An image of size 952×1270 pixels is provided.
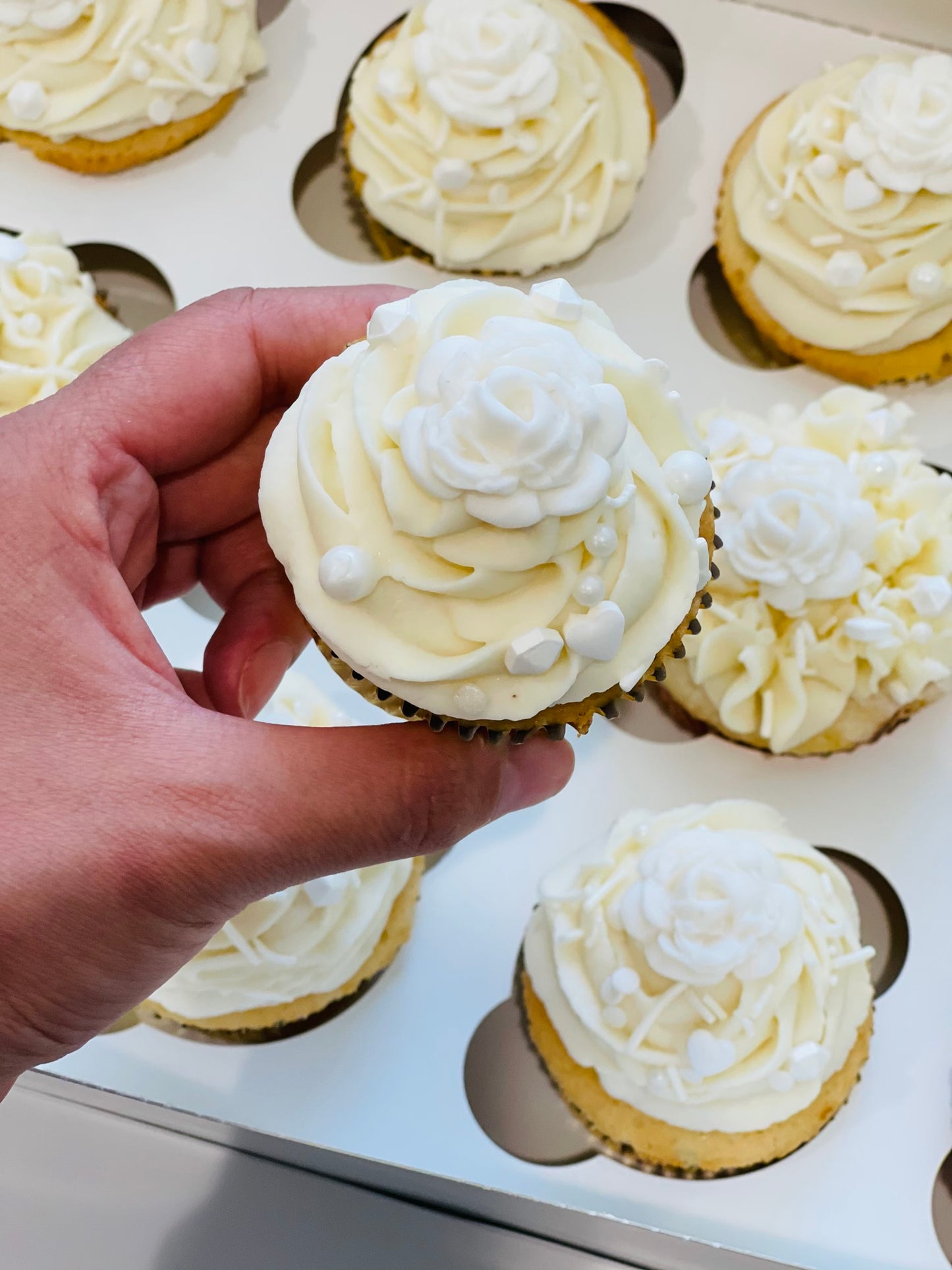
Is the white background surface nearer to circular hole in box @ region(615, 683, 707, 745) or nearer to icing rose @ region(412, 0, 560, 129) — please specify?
circular hole in box @ region(615, 683, 707, 745)

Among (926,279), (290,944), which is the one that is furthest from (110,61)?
(290,944)

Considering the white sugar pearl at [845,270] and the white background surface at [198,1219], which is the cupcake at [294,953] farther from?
the white sugar pearl at [845,270]

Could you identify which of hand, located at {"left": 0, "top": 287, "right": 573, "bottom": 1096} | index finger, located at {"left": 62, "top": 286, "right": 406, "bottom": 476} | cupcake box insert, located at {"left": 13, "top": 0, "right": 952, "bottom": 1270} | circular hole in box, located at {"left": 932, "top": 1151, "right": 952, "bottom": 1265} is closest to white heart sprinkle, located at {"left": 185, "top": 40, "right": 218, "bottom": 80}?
cupcake box insert, located at {"left": 13, "top": 0, "right": 952, "bottom": 1270}

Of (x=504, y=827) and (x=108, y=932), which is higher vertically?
(x=108, y=932)

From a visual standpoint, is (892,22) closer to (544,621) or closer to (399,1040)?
(544,621)

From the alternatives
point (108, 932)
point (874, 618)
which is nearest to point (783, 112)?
point (874, 618)

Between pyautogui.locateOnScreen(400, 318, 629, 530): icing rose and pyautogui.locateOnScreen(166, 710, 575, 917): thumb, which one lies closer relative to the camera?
pyautogui.locateOnScreen(400, 318, 629, 530): icing rose
